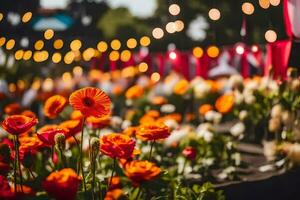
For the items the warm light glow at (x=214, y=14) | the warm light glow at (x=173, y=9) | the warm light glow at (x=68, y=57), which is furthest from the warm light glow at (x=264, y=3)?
the warm light glow at (x=68, y=57)

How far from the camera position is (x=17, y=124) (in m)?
2.40

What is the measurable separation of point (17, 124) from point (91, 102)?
388 mm

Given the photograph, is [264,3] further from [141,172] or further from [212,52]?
[212,52]

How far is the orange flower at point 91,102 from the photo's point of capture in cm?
252

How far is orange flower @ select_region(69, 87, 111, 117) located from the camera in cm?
252

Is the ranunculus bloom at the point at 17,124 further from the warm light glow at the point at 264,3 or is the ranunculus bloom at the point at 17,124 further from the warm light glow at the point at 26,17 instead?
the warm light glow at the point at 264,3

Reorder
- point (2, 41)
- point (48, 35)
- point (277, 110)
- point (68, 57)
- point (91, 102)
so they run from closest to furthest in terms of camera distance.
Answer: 1. point (91, 102)
2. point (2, 41)
3. point (277, 110)
4. point (48, 35)
5. point (68, 57)

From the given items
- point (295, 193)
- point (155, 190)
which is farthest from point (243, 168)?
point (155, 190)

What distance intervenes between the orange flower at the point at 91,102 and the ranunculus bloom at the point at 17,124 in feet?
0.81

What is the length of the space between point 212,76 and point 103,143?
10.8 meters

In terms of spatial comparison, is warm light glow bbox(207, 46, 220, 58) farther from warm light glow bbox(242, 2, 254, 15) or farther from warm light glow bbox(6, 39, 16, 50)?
warm light glow bbox(6, 39, 16, 50)

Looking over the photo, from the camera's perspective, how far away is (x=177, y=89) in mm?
7605

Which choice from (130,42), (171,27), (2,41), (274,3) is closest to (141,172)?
(2,41)

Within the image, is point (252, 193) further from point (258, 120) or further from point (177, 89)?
point (177, 89)
